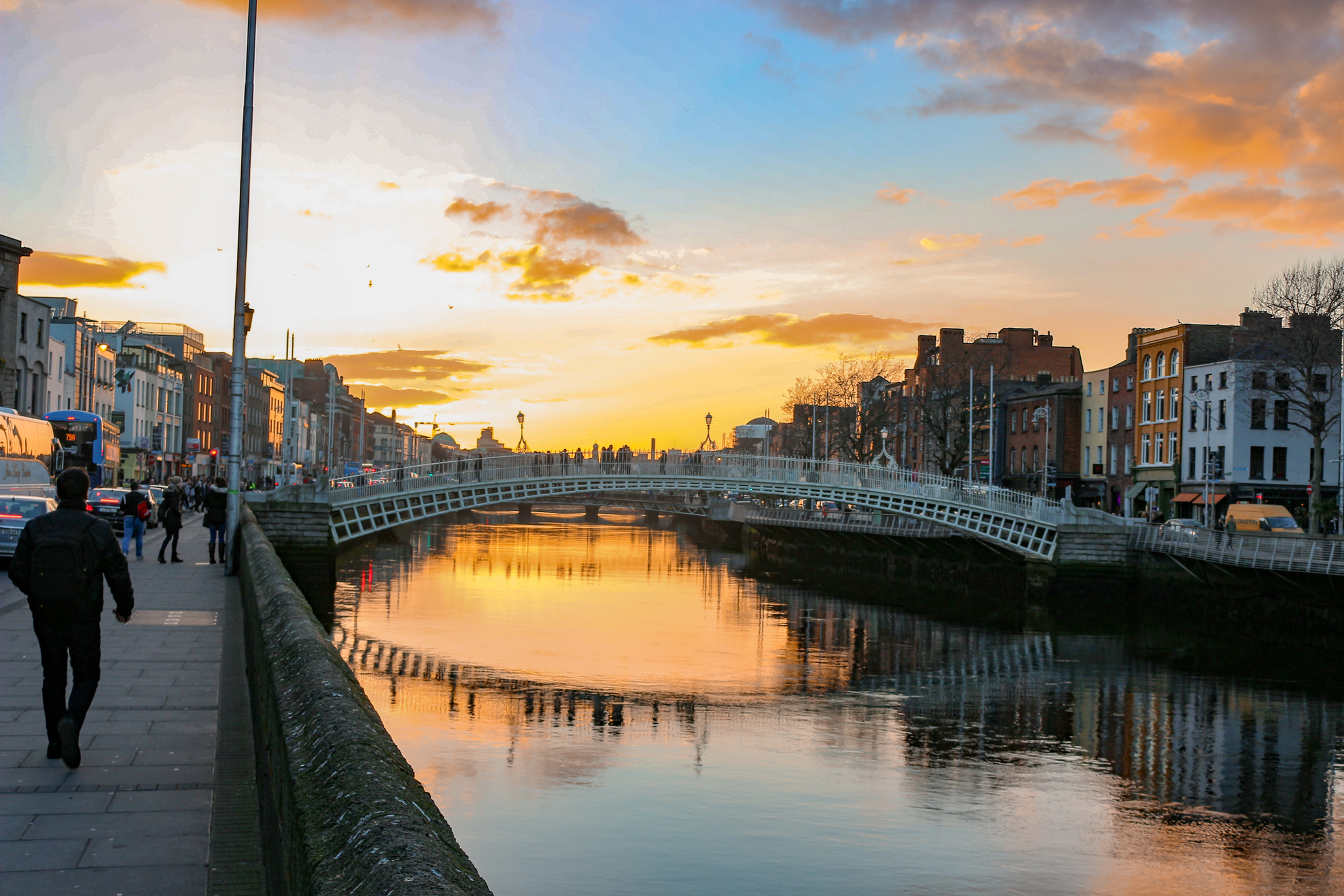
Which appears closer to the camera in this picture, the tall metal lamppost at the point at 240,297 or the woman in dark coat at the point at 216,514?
the tall metal lamppost at the point at 240,297

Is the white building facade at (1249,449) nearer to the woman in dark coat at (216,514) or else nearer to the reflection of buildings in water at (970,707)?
the reflection of buildings in water at (970,707)

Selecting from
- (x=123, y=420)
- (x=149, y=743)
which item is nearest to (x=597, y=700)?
(x=149, y=743)

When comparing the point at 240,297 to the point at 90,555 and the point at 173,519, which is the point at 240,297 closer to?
the point at 173,519

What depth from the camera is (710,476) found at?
1673 inches

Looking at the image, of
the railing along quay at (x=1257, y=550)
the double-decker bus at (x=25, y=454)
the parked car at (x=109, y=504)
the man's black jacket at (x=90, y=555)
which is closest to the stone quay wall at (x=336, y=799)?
the man's black jacket at (x=90, y=555)

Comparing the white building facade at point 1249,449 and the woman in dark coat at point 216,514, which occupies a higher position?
the white building facade at point 1249,449

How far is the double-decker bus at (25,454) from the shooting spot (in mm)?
26861

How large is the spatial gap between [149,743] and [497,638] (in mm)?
21958

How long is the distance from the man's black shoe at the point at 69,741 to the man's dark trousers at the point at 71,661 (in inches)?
1.4

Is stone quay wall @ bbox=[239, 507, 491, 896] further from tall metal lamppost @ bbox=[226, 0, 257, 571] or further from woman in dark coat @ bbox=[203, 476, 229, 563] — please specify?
woman in dark coat @ bbox=[203, 476, 229, 563]

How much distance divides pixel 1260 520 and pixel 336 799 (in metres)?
44.8

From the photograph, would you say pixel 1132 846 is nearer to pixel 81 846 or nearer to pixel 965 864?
pixel 965 864

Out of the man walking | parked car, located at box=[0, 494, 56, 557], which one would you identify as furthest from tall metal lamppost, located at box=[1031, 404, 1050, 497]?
the man walking

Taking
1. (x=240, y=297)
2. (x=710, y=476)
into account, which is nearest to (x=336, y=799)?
(x=240, y=297)
